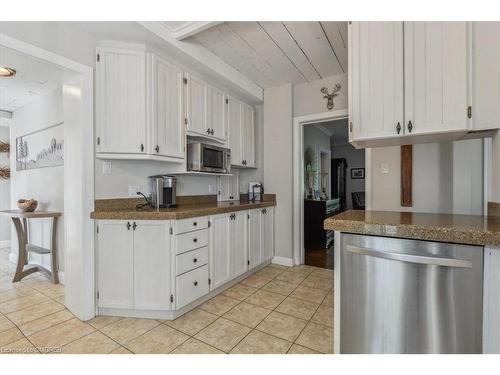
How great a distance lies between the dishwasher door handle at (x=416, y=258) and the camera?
3.33 feet

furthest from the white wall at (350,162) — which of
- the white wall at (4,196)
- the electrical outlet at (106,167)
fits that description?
the white wall at (4,196)

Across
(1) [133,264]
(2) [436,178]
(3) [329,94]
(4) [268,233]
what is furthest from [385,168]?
(1) [133,264]

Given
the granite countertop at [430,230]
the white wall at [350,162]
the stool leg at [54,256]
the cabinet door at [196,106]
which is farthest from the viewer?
the white wall at [350,162]

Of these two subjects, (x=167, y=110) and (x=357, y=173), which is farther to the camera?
(x=357, y=173)

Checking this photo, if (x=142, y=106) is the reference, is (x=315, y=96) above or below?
above

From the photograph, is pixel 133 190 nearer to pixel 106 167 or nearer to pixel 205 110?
pixel 106 167

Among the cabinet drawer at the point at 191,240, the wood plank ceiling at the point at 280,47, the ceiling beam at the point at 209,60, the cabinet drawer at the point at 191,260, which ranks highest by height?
the wood plank ceiling at the point at 280,47

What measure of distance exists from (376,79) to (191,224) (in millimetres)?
1750

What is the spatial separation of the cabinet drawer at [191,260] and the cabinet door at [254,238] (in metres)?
0.78

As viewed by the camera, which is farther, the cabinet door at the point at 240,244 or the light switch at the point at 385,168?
the cabinet door at the point at 240,244

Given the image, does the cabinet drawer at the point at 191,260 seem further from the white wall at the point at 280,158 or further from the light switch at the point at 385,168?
the light switch at the point at 385,168

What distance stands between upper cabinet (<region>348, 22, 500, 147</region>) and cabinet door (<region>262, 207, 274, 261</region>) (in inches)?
76.9

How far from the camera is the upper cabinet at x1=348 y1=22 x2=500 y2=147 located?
4.24 feet

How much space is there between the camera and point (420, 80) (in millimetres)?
1373
